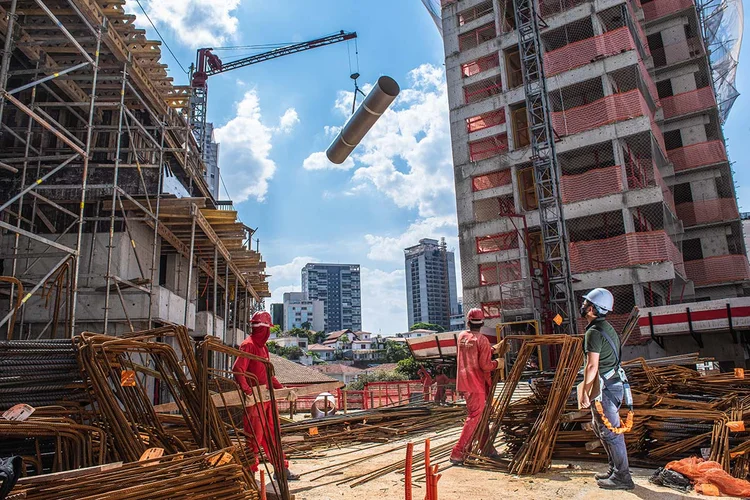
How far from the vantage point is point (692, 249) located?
30.8 metres

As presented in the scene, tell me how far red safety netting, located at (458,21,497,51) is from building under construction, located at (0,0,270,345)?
20748 millimetres

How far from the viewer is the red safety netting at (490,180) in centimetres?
2970

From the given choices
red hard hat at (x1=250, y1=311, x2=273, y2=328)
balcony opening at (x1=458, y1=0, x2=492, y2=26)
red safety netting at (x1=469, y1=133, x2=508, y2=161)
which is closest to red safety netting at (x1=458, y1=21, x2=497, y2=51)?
balcony opening at (x1=458, y1=0, x2=492, y2=26)

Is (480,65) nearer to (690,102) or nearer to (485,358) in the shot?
(690,102)

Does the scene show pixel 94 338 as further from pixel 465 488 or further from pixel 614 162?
pixel 614 162

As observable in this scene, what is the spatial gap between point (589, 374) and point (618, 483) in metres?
0.99

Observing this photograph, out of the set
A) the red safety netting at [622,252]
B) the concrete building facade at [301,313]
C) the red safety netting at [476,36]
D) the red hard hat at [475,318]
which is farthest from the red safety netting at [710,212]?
the concrete building facade at [301,313]

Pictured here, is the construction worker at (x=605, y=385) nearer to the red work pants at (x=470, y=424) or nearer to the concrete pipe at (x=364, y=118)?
the red work pants at (x=470, y=424)

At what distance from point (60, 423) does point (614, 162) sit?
1038 inches

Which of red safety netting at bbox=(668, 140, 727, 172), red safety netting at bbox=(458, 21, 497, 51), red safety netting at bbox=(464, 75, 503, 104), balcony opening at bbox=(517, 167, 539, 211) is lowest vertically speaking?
balcony opening at bbox=(517, 167, 539, 211)

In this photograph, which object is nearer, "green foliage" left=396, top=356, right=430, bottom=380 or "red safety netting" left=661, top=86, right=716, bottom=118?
"red safety netting" left=661, top=86, right=716, bottom=118

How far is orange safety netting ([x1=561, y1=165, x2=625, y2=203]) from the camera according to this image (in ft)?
80.3

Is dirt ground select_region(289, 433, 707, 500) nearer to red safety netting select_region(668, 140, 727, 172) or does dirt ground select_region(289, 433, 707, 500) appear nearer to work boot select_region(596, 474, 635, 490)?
work boot select_region(596, 474, 635, 490)

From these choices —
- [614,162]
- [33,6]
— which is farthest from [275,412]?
[614,162]
